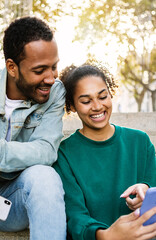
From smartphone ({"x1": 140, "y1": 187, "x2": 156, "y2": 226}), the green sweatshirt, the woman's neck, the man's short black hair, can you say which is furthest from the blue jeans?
the man's short black hair

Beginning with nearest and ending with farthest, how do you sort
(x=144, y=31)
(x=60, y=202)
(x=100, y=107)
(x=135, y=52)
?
(x=60, y=202) < (x=100, y=107) < (x=144, y=31) < (x=135, y=52)

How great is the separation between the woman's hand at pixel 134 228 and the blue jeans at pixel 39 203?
0.97 ft

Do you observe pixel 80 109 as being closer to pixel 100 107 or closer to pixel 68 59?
pixel 100 107

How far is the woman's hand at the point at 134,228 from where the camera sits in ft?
5.89

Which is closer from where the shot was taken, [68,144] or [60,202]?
[60,202]

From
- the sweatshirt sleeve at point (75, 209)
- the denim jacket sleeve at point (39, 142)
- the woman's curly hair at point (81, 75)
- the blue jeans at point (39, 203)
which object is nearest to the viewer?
the blue jeans at point (39, 203)

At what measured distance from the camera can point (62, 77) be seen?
3.00 meters

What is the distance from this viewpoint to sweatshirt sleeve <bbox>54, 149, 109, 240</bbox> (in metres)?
2.07

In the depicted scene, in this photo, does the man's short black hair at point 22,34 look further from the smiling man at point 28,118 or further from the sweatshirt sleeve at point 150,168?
the sweatshirt sleeve at point 150,168

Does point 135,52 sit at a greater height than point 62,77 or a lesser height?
greater

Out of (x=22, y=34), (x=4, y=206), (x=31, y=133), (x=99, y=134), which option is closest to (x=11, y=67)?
(x=22, y=34)

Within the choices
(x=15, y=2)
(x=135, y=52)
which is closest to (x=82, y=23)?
(x=135, y=52)

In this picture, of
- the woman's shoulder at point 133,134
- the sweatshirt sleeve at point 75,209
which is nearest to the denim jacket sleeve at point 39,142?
the sweatshirt sleeve at point 75,209

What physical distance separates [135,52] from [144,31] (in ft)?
6.06
